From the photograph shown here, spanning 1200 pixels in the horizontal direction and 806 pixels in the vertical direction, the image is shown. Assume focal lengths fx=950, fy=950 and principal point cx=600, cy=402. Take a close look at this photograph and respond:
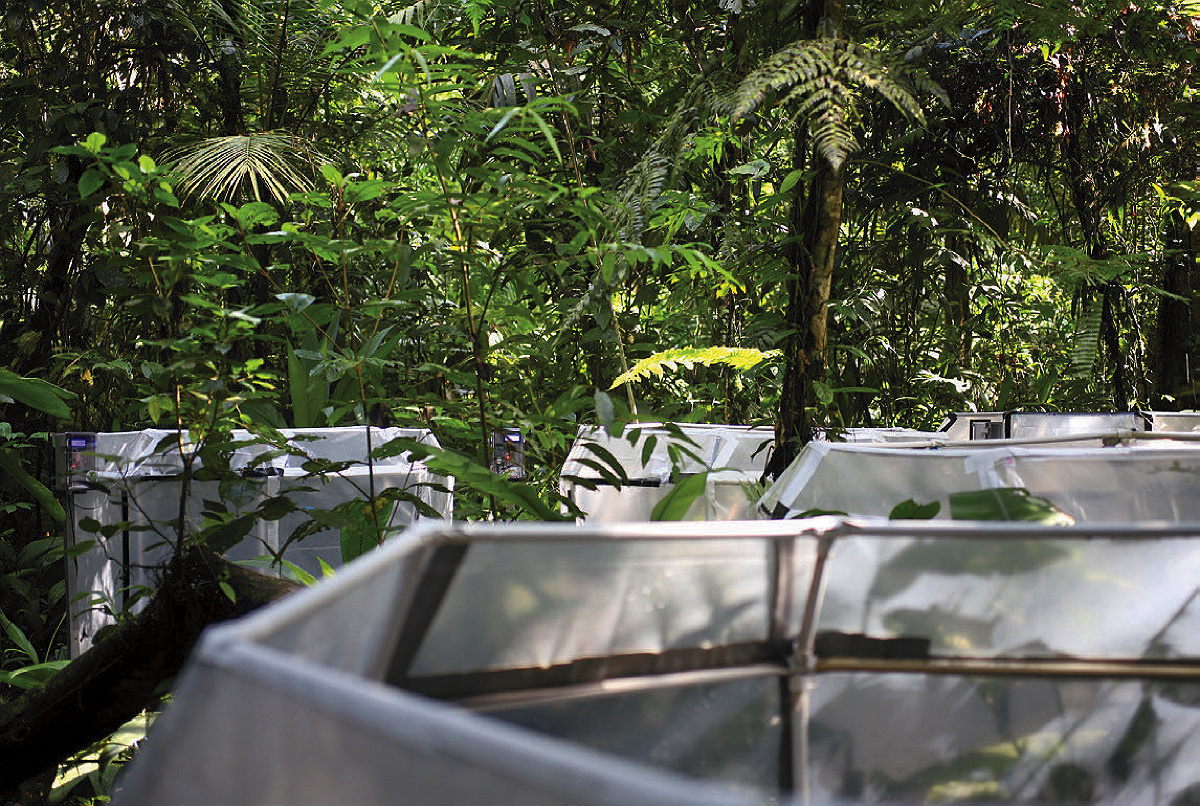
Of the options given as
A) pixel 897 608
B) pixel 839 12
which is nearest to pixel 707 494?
pixel 839 12

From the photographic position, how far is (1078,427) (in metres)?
5.98

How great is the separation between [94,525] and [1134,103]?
637 cm

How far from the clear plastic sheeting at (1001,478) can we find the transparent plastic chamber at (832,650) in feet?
4.71

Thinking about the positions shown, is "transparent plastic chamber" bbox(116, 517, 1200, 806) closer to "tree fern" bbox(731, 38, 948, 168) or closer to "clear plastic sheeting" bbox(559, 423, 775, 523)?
"tree fern" bbox(731, 38, 948, 168)

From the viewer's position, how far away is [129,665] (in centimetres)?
194

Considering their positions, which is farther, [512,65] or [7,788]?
[512,65]

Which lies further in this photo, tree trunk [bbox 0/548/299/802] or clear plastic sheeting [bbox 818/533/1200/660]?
tree trunk [bbox 0/548/299/802]

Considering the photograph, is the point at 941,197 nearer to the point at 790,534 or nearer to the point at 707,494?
the point at 707,494

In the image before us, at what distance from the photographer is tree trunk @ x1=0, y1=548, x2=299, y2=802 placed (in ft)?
6.38

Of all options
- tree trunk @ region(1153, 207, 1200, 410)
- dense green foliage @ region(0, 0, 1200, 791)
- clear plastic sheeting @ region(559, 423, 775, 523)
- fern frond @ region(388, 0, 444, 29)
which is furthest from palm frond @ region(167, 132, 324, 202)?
tree trunk @ region(1153, 207, 1200, 410)

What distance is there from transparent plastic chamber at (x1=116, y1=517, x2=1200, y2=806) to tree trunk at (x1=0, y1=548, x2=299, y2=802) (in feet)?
3.98

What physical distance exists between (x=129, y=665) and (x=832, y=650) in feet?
4.92

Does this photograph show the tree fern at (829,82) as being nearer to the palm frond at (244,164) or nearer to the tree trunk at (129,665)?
the tree trunk at (129,665)

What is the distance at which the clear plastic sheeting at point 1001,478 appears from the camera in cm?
264
